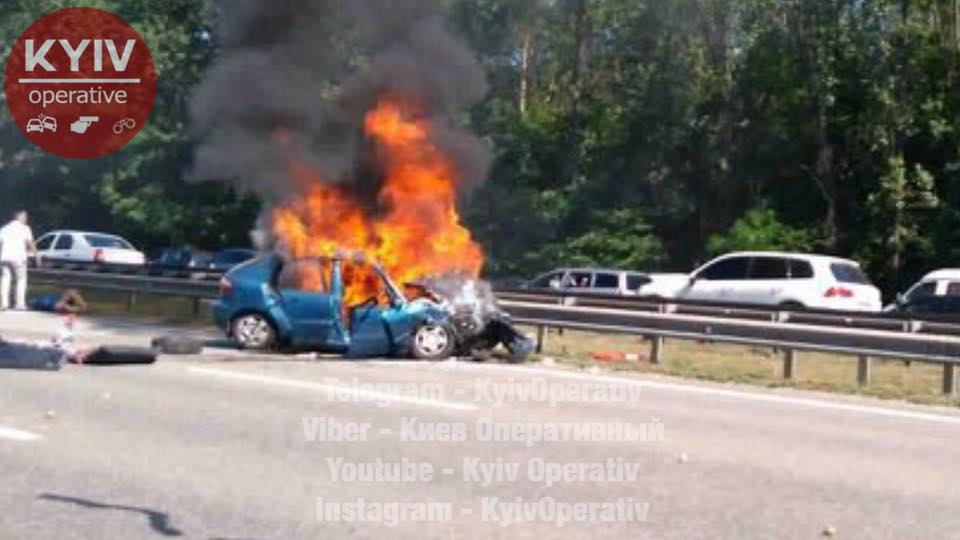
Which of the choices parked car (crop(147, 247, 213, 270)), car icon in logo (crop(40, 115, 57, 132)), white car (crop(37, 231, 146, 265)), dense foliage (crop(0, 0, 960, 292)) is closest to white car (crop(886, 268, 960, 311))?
dense foliage (crop(0, 0, 960, 292))

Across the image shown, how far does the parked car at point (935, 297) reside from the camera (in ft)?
82.2

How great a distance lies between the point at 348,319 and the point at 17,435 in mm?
6572

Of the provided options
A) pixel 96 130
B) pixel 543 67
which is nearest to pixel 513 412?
pixel 96 130

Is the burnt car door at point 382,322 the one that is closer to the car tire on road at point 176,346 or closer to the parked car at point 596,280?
the car tire on road at point 176,346

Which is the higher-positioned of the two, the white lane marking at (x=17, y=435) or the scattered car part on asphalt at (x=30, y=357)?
the scattered car part on asphalt at (x=30, y=357)

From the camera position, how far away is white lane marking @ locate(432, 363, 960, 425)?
12548 mm

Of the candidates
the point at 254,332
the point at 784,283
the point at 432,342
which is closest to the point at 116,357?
the point at 254,332

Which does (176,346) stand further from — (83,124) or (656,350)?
(83,124)

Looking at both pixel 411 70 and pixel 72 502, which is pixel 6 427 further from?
pixel 411 70

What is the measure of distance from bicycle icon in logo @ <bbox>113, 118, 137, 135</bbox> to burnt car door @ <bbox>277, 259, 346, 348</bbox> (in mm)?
26612

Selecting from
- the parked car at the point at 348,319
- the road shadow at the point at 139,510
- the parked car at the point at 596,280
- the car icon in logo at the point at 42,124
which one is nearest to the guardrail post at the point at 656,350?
the parked car at the point at 348,319

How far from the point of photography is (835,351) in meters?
15.2

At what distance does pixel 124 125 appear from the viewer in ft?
137

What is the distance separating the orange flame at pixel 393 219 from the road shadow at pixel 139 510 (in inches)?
333
